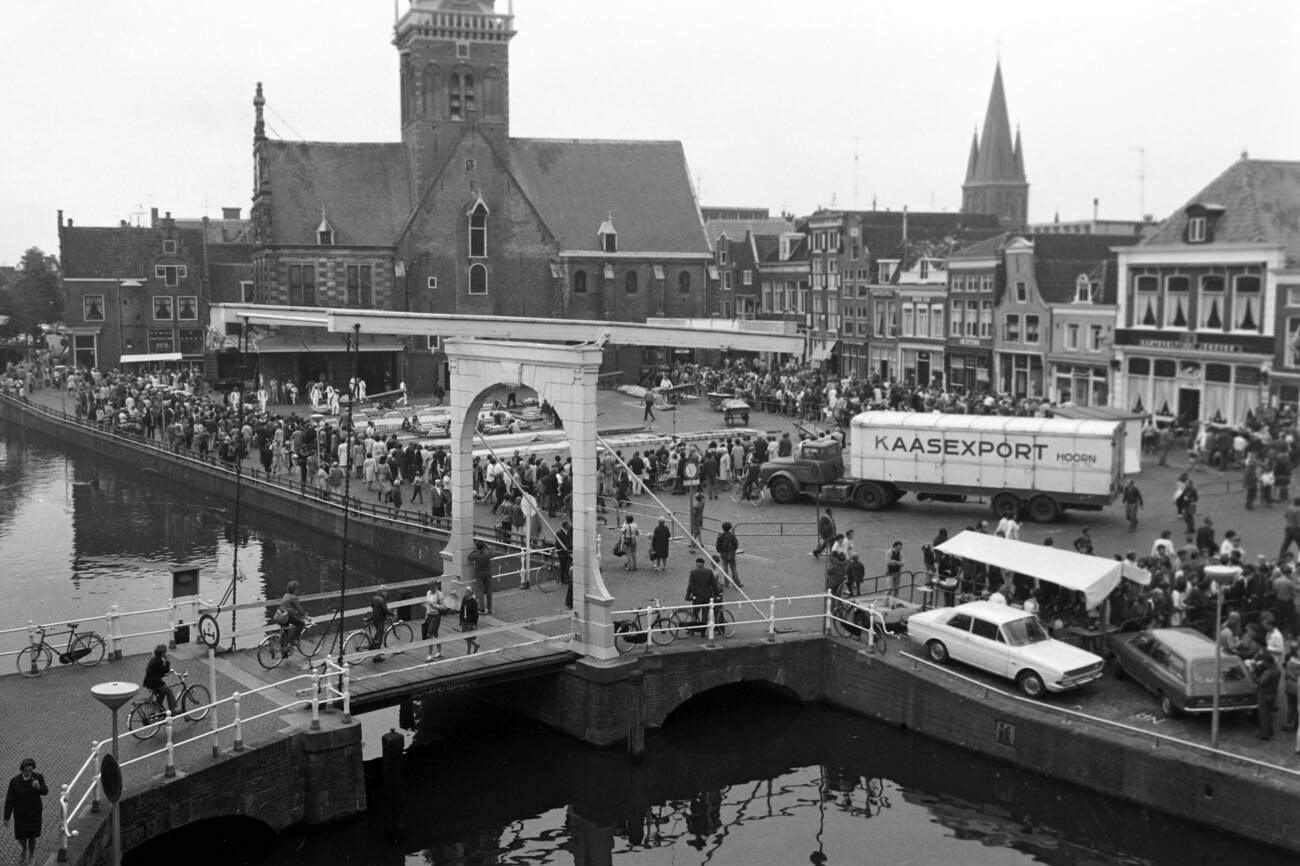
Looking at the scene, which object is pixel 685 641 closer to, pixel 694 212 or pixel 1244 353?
pixel 1244 353

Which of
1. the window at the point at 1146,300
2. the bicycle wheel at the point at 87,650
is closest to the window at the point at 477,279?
the window at the point at 1146,300

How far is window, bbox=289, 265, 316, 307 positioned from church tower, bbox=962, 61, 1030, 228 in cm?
7230

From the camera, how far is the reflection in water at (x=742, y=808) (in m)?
20.7

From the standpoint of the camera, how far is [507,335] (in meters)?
28.4

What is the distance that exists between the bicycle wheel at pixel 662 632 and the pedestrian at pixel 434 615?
4.07 m

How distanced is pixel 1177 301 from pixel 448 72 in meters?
48.0

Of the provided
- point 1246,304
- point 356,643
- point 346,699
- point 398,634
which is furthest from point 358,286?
point 346,699

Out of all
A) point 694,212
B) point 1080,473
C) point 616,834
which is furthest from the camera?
point 694,212

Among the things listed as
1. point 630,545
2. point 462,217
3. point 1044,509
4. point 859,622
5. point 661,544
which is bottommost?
point 859,622

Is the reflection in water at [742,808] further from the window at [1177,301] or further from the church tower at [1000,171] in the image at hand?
the church tower at [1000,171]

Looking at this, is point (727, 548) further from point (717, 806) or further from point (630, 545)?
point (717, 806)

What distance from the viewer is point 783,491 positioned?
40.0m

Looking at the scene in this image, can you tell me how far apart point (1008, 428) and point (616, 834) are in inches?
733

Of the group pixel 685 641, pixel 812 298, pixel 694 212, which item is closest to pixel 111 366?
pixel 694 212
